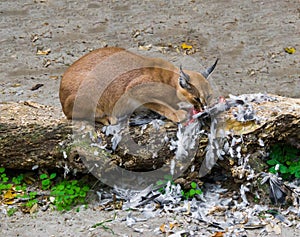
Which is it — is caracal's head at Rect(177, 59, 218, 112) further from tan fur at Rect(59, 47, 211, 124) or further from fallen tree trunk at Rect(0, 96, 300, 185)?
fallen tree trunk at Rect(0, 96, 300, 185)

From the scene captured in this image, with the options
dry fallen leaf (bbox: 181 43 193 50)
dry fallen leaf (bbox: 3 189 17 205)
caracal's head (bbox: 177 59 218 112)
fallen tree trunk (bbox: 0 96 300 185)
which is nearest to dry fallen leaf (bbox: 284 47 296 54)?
dry fallen leaf (bbox: 181 43 193 50)

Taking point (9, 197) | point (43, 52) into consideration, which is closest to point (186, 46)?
point (43, 52)

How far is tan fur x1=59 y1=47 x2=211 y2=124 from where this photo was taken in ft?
13.4

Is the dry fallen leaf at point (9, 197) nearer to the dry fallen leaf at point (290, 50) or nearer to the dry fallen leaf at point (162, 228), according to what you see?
the dry fallen leaf at point (162, 228)

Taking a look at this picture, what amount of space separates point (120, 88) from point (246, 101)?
982 millimetres

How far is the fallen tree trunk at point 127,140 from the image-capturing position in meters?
4.06

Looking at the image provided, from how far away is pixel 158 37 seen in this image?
7066mm

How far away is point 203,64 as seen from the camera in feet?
21.0

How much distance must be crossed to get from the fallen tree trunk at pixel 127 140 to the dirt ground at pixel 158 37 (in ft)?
5.34

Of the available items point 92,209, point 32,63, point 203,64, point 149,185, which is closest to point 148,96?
point 149,185

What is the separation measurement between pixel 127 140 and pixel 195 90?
64cm

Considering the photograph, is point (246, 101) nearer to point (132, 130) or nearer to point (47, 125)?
point (132, 130)

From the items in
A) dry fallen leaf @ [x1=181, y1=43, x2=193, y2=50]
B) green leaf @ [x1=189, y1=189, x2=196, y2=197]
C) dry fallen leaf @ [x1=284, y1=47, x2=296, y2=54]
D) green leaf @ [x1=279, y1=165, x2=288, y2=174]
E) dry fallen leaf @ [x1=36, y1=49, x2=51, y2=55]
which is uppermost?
dry fallen leaf @ [x1=284, y1=47, x2=296, y2=54]

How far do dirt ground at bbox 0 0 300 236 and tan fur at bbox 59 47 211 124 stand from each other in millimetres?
1580
